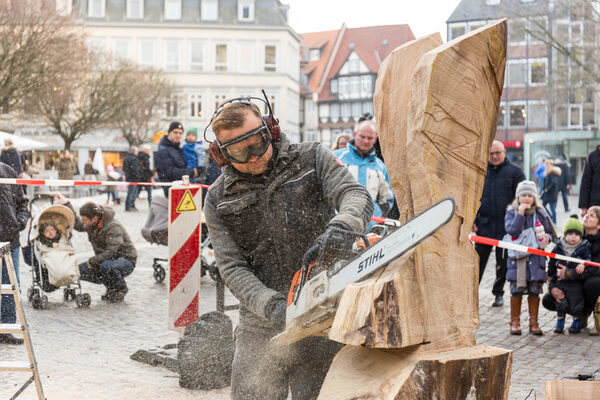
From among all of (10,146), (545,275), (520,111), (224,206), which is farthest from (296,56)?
(224,206)

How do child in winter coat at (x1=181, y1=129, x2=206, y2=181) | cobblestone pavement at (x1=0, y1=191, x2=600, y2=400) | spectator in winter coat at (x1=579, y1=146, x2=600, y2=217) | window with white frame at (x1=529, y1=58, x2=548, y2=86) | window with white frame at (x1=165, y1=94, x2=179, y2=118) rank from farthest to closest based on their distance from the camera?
window with white frame at (x1=529, y1=58, x2=548, y2=86), window with white frame at (x1=165, y1=94, x2=179, y2=118), child in winter coat at (x1=181, y1=129, x2=206, y2=181), spectator in winter coat at (x1=579, y1=146, x2=600, y2=217), cobblestone pavement at (x1=0, y1=191, x2=600, y2=400)

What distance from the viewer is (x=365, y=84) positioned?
198 ft

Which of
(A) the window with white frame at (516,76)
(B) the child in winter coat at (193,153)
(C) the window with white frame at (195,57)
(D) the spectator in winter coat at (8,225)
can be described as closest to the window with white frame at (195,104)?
(C) the window with white frame at (195,57)

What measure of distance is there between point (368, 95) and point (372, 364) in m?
58.7

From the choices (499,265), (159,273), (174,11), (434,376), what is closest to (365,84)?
(174,11)

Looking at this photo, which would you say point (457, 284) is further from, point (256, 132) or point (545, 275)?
point (545, 275)

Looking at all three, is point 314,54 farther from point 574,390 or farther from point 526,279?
point 574,390

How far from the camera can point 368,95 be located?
60.0 meters

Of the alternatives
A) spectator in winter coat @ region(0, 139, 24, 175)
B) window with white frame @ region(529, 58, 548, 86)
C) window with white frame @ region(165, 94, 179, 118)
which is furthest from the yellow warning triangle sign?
window with white frame @ region(529, 58, 548, 86)

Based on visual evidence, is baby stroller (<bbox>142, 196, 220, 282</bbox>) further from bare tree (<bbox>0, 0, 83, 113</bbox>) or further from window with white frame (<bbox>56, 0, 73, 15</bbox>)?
window with white frame (<bbox>56, 0, 73, 15</bbox>)

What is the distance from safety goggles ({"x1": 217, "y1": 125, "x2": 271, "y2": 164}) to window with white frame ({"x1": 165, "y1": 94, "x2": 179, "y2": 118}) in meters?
42.1

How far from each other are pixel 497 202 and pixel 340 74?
54673mm

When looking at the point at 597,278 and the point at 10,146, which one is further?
the point at 10,146

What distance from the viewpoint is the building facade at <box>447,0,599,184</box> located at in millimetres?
23891
